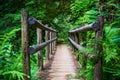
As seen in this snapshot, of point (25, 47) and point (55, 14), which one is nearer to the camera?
point (25, 47)

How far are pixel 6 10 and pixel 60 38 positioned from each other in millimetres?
11303

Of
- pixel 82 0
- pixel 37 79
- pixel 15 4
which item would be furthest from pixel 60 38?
pixel 37 79

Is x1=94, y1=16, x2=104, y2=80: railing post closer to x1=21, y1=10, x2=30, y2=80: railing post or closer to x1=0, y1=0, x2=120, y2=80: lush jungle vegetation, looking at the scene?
x1=0, y1=0, x2=120, y2=80: lush jungle vegetation

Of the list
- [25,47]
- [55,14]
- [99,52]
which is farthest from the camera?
[55,14]

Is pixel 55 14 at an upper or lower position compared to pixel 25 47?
upper

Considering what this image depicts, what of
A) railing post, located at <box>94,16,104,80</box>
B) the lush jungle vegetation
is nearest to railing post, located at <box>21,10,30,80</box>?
the lush jungle vegetation

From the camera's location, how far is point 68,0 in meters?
14.7

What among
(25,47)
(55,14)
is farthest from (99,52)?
(55,14)

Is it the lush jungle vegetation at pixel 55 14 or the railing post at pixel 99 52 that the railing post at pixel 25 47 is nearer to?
the lush jungle vegetation at pixel 55 14

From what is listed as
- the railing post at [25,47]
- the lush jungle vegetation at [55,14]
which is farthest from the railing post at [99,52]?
the railing post at [25,47]

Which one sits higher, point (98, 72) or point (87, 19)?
point (87, 19)

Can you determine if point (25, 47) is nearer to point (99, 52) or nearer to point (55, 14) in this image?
point (99, 52)

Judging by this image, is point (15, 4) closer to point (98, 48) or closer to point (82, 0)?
point (82, 0)

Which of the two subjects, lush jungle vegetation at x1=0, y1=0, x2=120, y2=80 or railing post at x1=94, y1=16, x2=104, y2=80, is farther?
lush jungle vegetation at x1=0, y1=0, x2=120, y2=80
